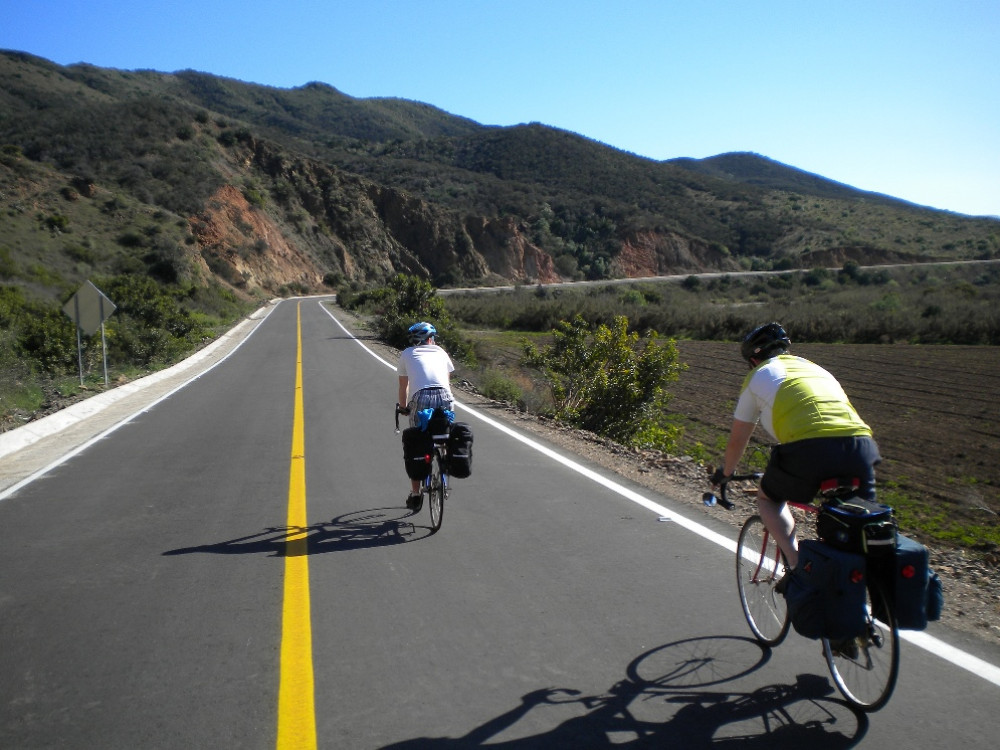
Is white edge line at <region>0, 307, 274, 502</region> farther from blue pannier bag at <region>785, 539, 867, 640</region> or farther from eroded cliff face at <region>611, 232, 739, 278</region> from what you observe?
eroded cliff face at <region>611, 232, 739, 278</region>

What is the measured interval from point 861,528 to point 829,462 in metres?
0.41

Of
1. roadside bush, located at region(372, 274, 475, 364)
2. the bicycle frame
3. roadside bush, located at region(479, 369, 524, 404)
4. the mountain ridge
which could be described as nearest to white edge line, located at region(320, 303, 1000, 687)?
the bicycle frame

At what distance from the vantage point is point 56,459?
9.93m

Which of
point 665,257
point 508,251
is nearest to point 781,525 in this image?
point 508,251

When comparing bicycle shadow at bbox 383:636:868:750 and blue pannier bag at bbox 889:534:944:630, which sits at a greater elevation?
blue pannier bag at bbox 889:534:944:630

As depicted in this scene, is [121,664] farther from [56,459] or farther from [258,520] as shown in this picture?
[56,459]

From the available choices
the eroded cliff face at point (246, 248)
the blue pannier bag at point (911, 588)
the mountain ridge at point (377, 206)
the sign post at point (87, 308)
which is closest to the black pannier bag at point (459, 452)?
the blue pannier bag at point (911, 588)

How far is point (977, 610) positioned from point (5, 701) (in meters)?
5.44

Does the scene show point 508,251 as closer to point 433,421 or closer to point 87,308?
point 87,308

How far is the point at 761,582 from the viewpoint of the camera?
439 cm

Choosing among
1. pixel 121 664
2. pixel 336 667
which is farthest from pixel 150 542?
pixel 336 667

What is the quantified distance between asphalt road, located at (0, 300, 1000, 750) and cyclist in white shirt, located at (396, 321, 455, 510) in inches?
40.7

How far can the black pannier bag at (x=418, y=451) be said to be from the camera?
21.3 ft

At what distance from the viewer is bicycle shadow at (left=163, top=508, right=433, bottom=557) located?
6.04 meters
